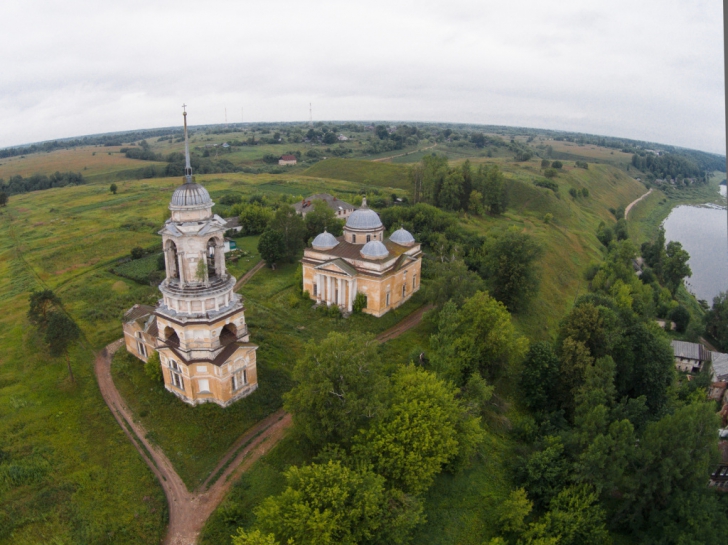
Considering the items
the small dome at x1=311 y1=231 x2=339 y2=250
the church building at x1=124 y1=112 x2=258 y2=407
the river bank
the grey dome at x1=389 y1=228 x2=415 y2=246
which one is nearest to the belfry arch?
the church building at x1=124 y1=112 x2=258 y2=407

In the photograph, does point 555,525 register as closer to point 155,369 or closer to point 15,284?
point 155,369

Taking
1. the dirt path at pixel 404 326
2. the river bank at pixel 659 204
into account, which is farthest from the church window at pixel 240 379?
the river bank at pixel 659 204

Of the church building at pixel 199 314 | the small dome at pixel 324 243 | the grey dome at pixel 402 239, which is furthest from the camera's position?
the grey dome at pixel 402 239

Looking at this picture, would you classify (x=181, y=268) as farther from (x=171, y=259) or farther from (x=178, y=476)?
(x=178, y=476)

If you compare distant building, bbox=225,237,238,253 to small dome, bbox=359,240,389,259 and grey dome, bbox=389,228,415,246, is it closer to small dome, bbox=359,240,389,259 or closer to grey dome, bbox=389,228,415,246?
grey dome, bbox=389,228,415,246

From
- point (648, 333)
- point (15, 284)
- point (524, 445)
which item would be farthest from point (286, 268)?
point (648, 333)

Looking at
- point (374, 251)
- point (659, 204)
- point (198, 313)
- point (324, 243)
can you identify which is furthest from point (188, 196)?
point (659, 204)

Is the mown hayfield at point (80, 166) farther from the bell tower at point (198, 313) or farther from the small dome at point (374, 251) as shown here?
the bell tower at point (198, 313)

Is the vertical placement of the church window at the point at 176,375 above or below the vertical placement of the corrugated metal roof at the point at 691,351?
above
